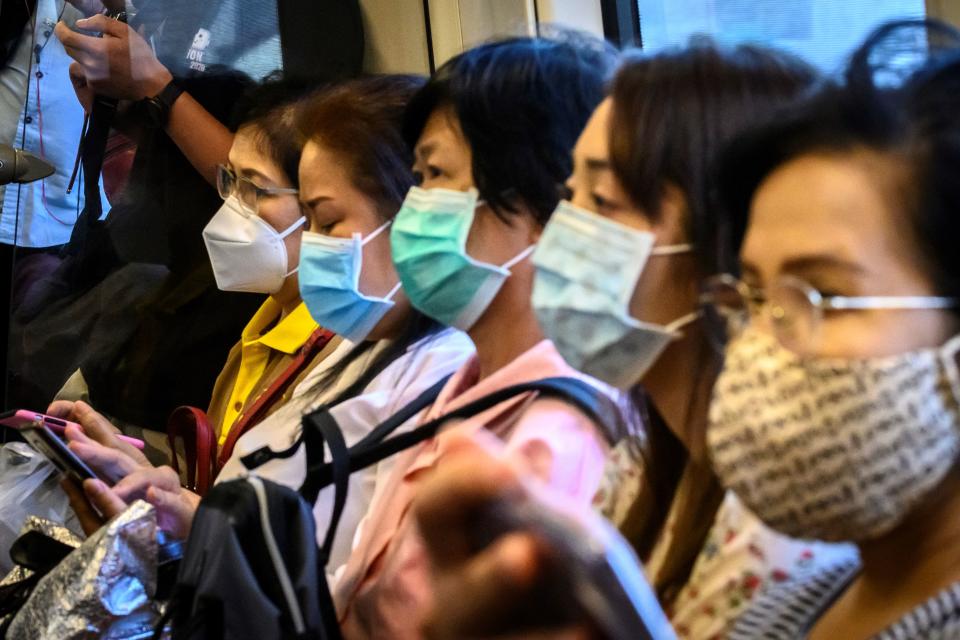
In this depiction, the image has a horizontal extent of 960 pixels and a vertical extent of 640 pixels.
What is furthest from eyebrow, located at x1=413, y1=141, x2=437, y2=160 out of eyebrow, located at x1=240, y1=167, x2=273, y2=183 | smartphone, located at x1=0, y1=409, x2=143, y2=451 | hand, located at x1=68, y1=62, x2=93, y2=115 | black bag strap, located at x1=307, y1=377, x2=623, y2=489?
hand, located at x1=68, y1=62, x2=93, y2=115

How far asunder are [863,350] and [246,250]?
1.86 metres

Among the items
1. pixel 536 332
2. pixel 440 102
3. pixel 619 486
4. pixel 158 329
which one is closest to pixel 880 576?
pixel 619 486

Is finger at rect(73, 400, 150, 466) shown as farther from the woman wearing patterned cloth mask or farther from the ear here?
the woman wearing patterned cloth mask

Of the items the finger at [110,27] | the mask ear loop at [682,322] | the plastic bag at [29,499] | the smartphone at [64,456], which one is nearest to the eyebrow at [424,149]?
the mask ear loop at [682,322]

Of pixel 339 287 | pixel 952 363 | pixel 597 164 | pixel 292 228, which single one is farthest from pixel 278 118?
pixel 952 363

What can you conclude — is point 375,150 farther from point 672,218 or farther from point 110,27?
point 110,27

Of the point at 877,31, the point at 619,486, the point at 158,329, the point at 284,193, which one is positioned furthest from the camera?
the point at 158,329

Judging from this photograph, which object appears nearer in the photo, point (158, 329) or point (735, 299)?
point (735, 299)

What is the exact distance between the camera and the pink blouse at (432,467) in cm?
162

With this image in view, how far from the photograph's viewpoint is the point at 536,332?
198cm

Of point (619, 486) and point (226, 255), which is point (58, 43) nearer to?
point (226, 255)

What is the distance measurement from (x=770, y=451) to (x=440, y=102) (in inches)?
41.7

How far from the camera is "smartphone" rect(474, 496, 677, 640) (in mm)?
981

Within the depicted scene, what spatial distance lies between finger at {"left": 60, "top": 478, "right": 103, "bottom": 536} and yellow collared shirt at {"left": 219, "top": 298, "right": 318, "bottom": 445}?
0.48 m
